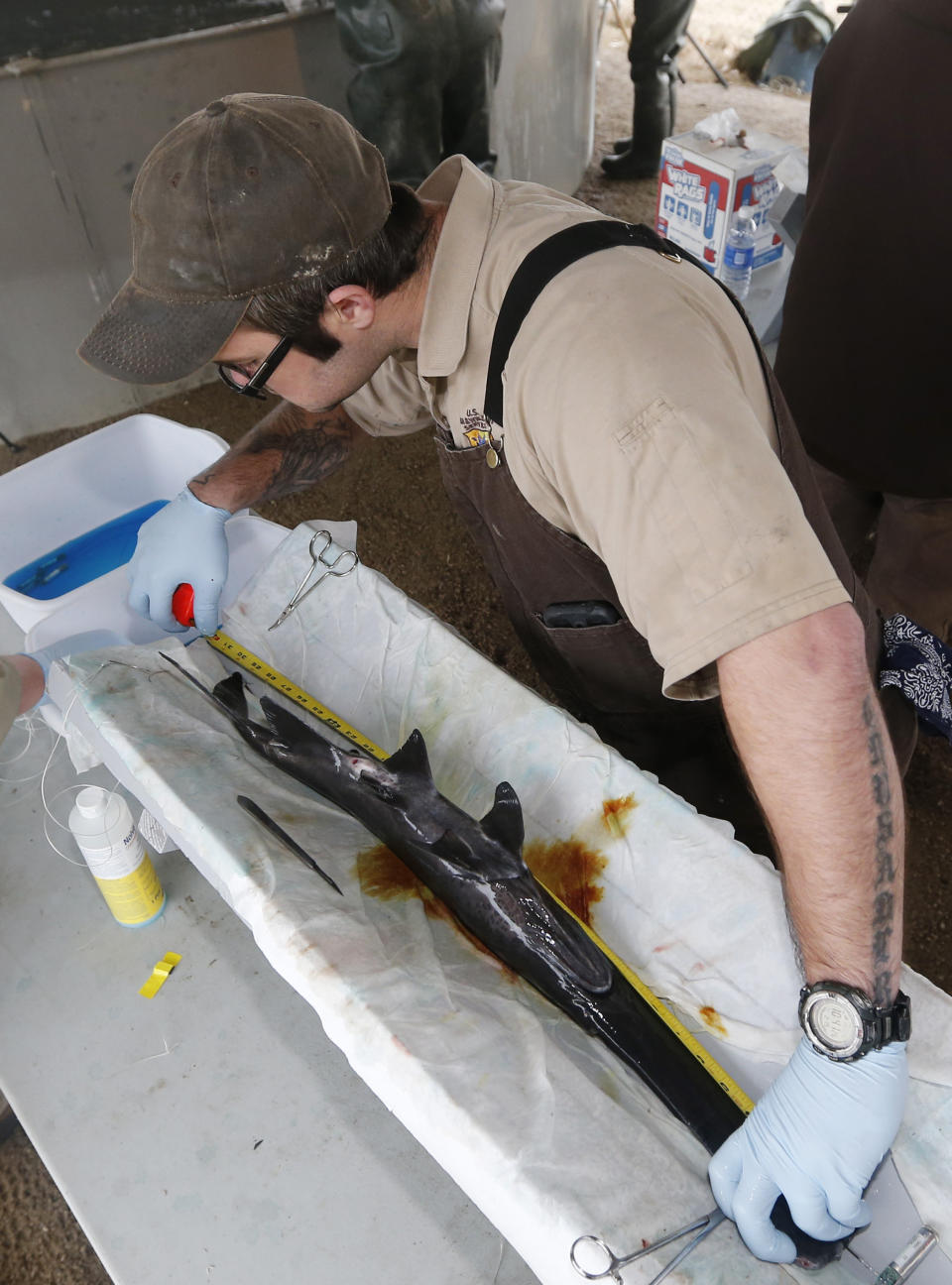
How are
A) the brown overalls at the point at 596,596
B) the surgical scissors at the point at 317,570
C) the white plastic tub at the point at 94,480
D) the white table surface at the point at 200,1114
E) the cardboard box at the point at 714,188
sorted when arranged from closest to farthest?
the white table surface at the point at 200,1114, the brown overalls at the point at 596,596, the surgical scissors at the point at 317,570, the white plastic tub at the point at 94,480, the cardboard box at the point at 714,188

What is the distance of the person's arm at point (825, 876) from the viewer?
98 centimetres

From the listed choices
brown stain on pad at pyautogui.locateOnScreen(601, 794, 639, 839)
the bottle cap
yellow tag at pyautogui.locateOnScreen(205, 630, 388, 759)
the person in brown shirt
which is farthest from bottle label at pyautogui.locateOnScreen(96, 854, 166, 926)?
the person in brown shirt

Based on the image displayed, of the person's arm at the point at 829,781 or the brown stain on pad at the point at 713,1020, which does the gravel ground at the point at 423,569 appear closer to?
the brown stain on pad at the point at 713,1020

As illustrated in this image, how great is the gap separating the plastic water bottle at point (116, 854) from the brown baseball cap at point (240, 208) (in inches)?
25.6

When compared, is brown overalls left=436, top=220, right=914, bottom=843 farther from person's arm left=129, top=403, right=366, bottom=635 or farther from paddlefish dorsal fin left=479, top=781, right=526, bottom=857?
person's arm left=129, top=403, right=366, bottom=635

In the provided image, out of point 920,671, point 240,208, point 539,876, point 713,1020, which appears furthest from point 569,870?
point 240,208

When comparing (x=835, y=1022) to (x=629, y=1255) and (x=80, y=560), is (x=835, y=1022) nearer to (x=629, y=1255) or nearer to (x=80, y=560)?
(x=629, y=1255)

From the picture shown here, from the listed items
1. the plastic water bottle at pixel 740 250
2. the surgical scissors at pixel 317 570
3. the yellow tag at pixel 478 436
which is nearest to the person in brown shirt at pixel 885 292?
the plastic water bottle at pixel 740 250

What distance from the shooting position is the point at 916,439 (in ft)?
6.91

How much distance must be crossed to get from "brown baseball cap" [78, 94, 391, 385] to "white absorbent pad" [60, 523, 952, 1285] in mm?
643

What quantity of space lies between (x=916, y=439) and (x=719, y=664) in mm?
1407

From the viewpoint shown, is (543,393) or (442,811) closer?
(543,393)

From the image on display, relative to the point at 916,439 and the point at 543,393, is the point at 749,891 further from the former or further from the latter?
the point at 916,439

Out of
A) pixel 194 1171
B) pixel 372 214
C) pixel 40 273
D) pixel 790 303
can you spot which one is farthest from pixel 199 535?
pixel 40 273
